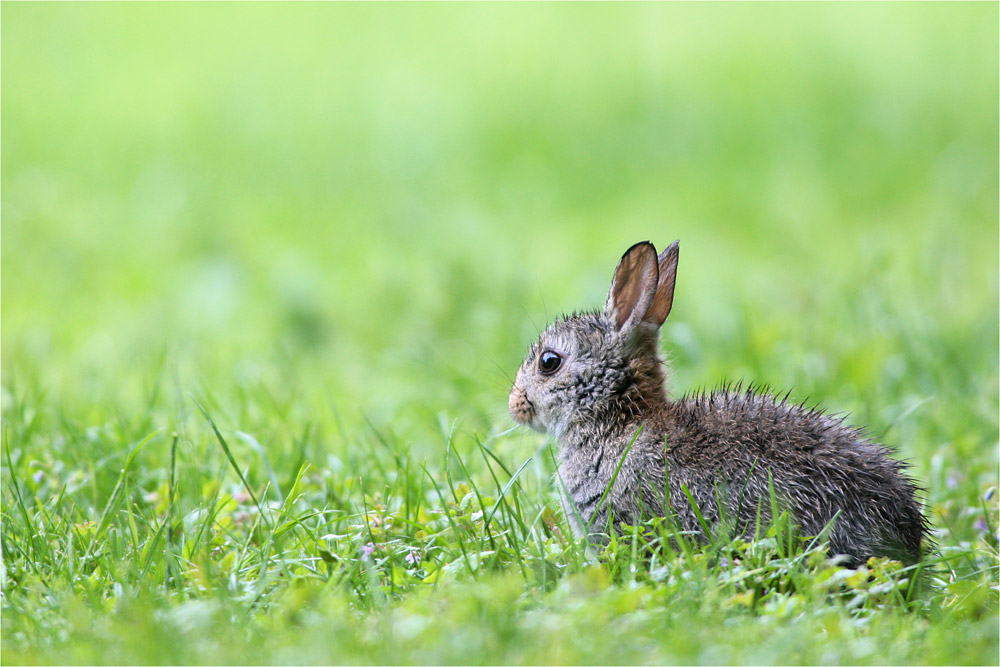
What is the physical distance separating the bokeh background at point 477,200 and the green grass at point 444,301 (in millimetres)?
38

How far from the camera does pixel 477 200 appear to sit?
1022 centimetres

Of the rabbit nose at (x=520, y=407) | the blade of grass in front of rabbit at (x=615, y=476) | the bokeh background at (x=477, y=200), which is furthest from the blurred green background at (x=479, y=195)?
the blade of grass in front of rabbit at (x=615, y=476)

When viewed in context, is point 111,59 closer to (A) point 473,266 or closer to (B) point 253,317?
(B) point 253,317

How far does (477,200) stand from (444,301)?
257 cm

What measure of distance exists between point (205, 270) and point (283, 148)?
266 cm

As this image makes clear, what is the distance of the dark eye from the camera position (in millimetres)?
4832

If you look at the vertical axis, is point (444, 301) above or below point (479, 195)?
below

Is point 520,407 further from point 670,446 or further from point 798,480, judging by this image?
point 798,480

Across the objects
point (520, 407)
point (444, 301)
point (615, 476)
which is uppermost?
point (444, 301)

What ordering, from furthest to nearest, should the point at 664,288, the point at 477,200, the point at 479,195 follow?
the point at 479,195
the point at 477,200
the point at 664,288

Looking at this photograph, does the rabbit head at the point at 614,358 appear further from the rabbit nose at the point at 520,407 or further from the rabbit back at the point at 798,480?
the rabbit back at the point at 798,480

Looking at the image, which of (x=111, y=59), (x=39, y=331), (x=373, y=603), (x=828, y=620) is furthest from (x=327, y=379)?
(x=111, y=59)

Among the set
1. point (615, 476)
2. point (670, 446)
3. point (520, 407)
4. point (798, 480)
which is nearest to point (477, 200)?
point (520, 407)

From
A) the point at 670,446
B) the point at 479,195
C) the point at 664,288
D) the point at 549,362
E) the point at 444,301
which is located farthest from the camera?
the point at 479,195
